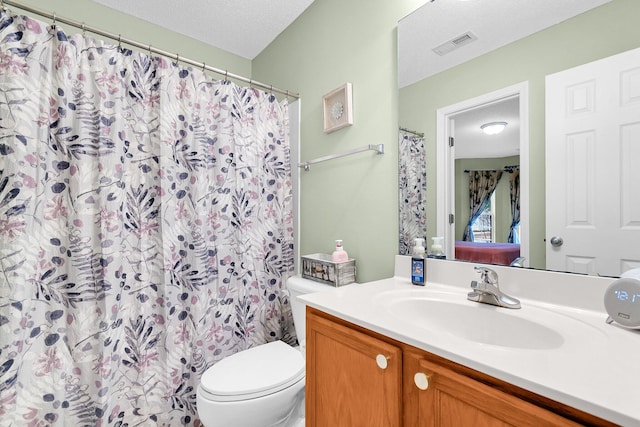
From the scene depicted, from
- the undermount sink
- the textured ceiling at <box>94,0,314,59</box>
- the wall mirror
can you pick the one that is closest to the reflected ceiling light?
the wall mirror

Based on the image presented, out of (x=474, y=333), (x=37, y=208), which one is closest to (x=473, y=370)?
(x=474, y=333)

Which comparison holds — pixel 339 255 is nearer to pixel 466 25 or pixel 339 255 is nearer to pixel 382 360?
pixel 382 360

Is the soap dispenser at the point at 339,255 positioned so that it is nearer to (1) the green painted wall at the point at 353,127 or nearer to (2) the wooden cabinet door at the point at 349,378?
(1) the green painted wall at the point at 353,127

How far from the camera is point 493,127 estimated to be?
106cm

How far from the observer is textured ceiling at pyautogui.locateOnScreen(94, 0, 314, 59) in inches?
70.4

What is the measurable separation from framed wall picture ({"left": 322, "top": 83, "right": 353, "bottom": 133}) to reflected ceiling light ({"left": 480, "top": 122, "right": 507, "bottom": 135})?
670 millimetres

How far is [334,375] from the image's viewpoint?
0.86m

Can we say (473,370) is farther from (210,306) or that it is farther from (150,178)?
(150,178)

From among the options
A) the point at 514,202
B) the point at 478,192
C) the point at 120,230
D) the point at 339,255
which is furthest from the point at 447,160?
the point at 120,230

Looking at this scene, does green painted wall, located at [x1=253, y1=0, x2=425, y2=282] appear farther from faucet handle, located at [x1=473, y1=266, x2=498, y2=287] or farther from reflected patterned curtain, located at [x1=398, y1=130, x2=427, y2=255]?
faucet handle, located at [x1=473, y1=266, x2=498, y2=287]

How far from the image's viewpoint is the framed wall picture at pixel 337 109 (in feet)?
5.01

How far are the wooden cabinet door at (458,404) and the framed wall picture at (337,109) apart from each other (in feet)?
4.03

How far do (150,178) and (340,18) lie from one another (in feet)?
4.54

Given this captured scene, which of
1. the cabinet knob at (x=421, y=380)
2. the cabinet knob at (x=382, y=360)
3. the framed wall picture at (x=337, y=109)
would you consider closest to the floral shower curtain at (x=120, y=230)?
the framed wall picture at (x=337, y=109)
